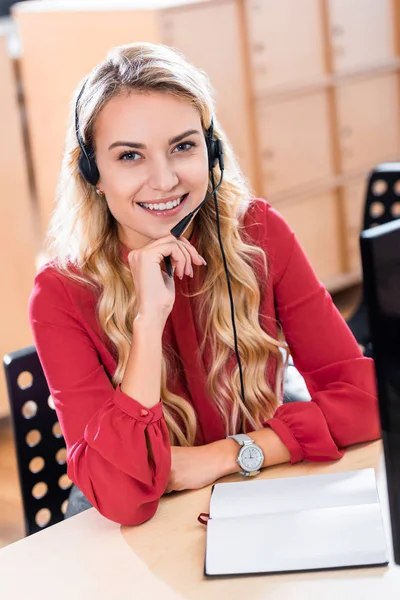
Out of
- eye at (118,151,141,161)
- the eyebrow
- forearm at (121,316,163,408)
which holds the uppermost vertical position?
the eyebrow

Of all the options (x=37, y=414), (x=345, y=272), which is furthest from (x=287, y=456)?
(x=345, y=272)

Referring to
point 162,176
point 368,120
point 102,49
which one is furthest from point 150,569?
point 368,120

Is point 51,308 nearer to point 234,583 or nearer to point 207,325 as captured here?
point 207,325

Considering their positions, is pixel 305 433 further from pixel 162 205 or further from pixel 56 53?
pixel 56 53

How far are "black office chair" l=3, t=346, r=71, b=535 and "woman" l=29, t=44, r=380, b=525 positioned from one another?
0.09m

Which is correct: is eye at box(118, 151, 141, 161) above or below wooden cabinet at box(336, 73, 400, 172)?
above

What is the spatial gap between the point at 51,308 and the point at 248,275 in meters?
0.32

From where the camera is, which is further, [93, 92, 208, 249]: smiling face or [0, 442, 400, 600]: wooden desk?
[93, 92, 208, 249]: smiling face

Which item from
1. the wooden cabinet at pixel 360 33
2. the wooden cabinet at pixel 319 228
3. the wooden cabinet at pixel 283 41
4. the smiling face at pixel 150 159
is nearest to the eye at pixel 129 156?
the smiling face at pixel 150 159

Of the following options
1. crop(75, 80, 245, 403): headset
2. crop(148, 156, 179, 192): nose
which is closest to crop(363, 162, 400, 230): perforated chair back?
crop(75, 80, 245, 403): headset

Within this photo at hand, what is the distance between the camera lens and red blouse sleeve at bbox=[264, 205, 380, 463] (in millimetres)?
1297

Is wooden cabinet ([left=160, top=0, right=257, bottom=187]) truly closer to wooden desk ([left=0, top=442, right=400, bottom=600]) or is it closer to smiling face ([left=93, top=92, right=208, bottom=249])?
smiling face ([left=93, top=92, right=208, bottom=249])

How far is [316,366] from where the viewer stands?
1.47 metres

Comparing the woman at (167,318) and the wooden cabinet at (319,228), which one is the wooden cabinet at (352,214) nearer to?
the wooden cabinet at (319,228)
